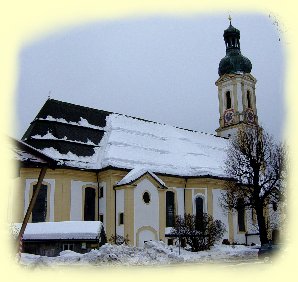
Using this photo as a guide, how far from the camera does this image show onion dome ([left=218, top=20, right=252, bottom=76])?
1893 inches

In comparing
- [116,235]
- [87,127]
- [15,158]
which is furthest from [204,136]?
[15,158]

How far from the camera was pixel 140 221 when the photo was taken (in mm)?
28766

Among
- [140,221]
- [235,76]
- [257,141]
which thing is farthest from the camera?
[235,76]

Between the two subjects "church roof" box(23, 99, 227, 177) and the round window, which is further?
"church roof" box(23, 99, 227, 177)

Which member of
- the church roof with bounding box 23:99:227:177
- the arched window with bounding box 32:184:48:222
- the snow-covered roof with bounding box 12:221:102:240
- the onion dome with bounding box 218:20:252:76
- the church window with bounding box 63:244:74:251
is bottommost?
the church window with bounding box 63:244:74:251

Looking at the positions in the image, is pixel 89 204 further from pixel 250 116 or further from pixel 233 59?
pixel 233 59

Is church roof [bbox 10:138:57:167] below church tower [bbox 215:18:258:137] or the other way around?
Result: below

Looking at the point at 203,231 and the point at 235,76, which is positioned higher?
the point at 235,76

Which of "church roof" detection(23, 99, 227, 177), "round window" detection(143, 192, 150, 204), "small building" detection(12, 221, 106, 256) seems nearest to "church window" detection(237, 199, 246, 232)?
"church roof" detection(23, 99, 227, 177)

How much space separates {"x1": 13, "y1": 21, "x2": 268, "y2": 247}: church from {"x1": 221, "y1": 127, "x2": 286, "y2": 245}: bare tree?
2128 millimetres

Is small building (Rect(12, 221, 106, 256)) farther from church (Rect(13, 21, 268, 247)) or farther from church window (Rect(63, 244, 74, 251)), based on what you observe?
church (Rect(13, 21, 268, 247))

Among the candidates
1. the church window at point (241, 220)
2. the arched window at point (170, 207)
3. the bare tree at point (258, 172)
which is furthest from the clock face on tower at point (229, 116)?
the arched window at point (170, 207)

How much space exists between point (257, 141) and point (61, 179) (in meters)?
15.0

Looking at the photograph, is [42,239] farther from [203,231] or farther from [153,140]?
[153,140]
